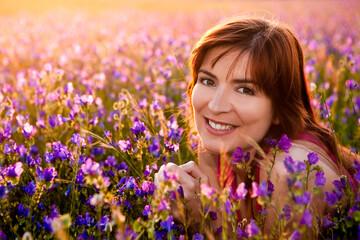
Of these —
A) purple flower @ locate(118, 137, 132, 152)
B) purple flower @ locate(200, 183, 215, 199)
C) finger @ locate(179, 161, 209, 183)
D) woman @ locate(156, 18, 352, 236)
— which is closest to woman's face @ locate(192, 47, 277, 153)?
woman @ locate(156, 18, 352, 236)

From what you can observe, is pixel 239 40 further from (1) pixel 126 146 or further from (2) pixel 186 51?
(2) pixel 186 51

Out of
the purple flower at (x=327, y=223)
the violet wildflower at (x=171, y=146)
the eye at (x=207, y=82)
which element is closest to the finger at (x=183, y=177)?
the violet wildflower at (x=171, y=146)

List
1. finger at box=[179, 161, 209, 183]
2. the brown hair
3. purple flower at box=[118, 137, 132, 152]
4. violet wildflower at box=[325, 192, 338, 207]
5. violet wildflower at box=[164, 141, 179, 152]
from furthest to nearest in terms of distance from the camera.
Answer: finger at box=[179, 161, 209, 183] < the brown hair < violet wildflower at box=[164, 141, 179, 152] < purple flower at box=[118, 137, 132, 152] < violet wildflower at box=[325, 192, 338, 207]

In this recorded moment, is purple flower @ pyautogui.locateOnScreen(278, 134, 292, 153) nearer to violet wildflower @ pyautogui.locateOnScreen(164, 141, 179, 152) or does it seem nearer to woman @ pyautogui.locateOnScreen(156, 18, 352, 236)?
woman @ pyautogui.locateOnScreen(156, 18, 352, 236)

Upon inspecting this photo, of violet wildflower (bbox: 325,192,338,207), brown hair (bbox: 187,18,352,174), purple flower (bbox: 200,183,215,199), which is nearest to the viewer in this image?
purple flower (bbox: 200,183,215,199)

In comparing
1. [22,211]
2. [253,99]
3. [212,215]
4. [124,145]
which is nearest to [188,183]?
[212,215]

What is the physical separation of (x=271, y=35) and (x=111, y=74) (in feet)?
11.7

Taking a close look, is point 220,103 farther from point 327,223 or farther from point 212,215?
point 327,223

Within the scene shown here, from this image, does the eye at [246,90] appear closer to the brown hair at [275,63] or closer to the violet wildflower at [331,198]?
the brown hair at [275,63]

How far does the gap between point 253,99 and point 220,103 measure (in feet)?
0.70

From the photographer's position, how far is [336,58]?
723 cm

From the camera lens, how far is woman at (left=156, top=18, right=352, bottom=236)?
2381mm

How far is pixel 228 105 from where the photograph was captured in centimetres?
237

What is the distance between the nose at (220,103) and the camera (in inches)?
93.0
